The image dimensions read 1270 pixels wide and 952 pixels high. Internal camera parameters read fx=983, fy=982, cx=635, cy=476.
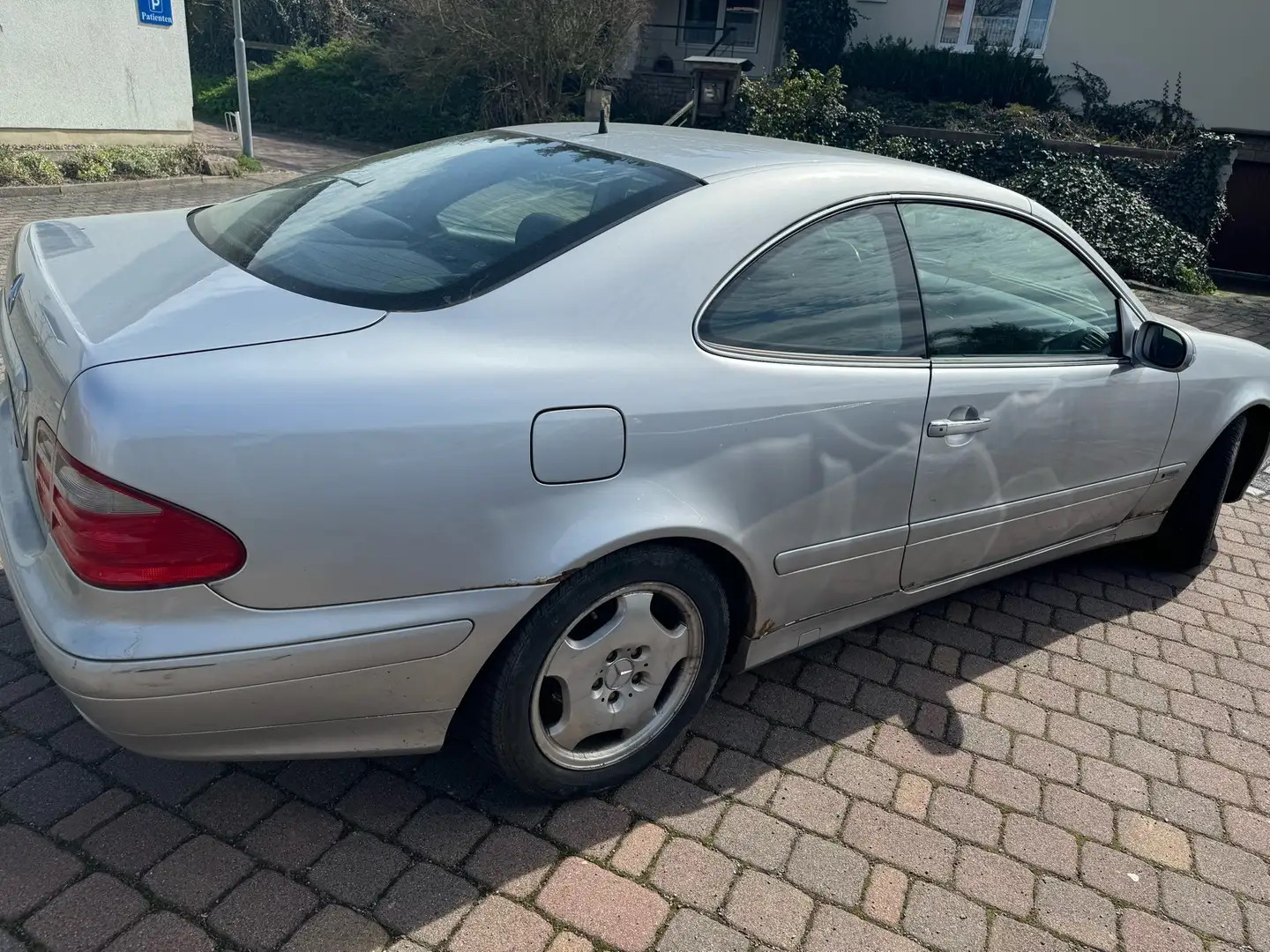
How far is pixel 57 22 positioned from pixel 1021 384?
13.1m

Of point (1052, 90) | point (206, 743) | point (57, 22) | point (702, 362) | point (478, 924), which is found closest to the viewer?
point (206, 743)

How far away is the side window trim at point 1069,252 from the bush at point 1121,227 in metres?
8.94

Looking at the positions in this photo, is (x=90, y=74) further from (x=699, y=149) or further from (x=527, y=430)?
(x=527, y=430)

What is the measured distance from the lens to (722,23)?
73.6ft

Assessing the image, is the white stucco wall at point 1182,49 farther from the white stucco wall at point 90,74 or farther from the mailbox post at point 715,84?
the white stucco wall at point 90,74

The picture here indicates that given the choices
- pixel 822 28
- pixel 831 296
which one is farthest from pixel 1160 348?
pixel 822 28

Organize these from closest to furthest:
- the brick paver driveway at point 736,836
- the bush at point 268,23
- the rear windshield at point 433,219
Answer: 1. the brick paver driveway at point 736,836
2. the rear windshield at point 433,219
3. the bush at point 268,23

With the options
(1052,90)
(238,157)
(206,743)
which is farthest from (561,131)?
(1052,90)

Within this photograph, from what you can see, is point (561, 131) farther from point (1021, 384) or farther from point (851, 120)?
point (851, 120)

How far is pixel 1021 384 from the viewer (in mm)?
2959

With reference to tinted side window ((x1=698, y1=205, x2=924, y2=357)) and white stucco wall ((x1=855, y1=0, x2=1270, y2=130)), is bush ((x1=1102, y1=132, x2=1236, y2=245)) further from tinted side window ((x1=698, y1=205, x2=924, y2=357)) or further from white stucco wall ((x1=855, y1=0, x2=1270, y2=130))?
tinted side window ((x1=698, y1=205, x2=924, y2=357))

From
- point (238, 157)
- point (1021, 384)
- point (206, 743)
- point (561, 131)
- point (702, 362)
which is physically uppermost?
point (561, 131)

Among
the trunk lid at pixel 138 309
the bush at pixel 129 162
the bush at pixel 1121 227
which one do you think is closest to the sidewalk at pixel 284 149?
the bush at pixel 129 162

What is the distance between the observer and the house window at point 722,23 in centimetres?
2220
